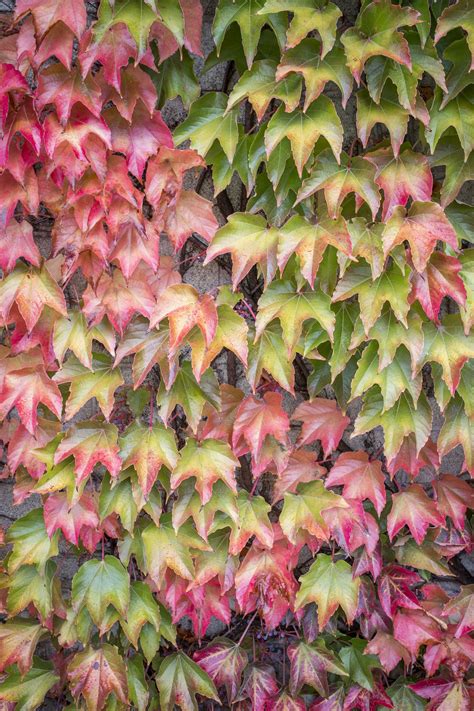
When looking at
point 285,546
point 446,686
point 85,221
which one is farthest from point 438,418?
point 85,221

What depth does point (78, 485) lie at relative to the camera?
1.67m

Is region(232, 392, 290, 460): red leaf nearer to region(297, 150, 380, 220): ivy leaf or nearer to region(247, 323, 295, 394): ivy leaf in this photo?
region(247, 323, 295, 394): ivy leaf

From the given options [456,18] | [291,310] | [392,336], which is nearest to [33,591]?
[291,310]

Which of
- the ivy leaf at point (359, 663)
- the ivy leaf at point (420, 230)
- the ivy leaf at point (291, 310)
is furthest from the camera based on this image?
the ivy leaf at point (359, 663)

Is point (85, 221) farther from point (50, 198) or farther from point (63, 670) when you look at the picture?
point (63, 670)

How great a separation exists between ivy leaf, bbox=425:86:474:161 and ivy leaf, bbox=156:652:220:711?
1551mm

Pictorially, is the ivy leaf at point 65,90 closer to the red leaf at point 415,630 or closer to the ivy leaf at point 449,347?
the ivy leaf at point 449,347

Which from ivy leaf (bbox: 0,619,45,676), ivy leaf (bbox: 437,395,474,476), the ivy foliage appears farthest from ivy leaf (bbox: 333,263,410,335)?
ivy leaf (bbox: 0,619,45,676)

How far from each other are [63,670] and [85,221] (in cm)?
136

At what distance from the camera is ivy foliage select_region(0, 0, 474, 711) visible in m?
1.52

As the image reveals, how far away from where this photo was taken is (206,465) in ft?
5.63

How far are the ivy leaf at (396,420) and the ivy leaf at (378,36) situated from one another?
0.80 m

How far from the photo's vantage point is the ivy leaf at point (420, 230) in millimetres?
1512

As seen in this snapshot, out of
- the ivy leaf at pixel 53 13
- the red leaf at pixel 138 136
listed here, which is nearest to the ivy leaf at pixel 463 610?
the red leaf at pixel 138 136
